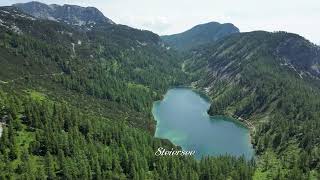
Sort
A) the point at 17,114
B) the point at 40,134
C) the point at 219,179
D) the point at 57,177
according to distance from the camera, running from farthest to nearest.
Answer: the point at 17,114 < the point at 40,134 < the point at 219,179 < the point at 57,177

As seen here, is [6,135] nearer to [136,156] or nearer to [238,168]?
[136,156]

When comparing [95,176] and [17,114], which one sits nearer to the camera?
[95,176]

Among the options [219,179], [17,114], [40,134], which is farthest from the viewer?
[17,114]

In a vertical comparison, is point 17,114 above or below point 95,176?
above

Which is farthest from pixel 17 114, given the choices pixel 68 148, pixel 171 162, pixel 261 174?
pixel 261 174

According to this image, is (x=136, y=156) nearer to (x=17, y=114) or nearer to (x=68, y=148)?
(x=68, y=148)

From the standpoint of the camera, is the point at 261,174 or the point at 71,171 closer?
the point at 71,171

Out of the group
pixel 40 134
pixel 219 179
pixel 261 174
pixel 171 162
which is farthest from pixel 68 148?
pixel 261 174

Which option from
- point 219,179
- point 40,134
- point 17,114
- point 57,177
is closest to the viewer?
point 57,177

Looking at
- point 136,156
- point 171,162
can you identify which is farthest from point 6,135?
point 171,162
